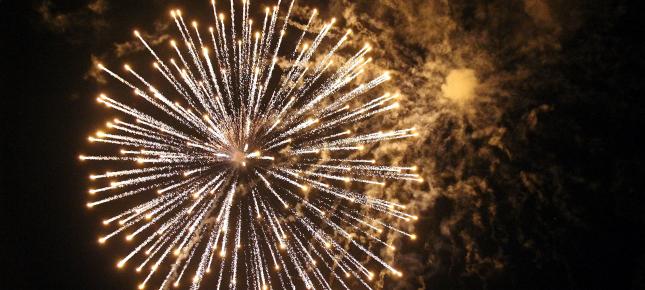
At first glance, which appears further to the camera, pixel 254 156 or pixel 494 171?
pixel 254 156

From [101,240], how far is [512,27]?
7.42m

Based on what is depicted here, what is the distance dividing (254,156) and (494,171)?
144 inches

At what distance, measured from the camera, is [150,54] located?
22.0 feet

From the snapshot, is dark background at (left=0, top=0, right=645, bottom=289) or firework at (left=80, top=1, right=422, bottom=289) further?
firework at (left=80, top=1, right=422, bottom=289)

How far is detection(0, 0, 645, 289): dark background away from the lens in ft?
18.3

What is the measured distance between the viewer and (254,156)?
6422mm

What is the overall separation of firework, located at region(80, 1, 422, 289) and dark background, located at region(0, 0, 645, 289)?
Answer: 0.46 metres

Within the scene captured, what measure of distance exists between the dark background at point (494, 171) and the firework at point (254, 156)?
463 mm

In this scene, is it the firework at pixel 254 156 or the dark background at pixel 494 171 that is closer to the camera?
the dark background at pixel 494 171

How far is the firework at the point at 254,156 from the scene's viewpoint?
6.21 m

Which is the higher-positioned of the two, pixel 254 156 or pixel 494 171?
pixel 494 171

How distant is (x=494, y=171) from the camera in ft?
20.0

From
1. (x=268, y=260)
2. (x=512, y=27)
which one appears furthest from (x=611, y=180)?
(x=268, y=260)

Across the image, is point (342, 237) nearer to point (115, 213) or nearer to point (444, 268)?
point (444, 268)
